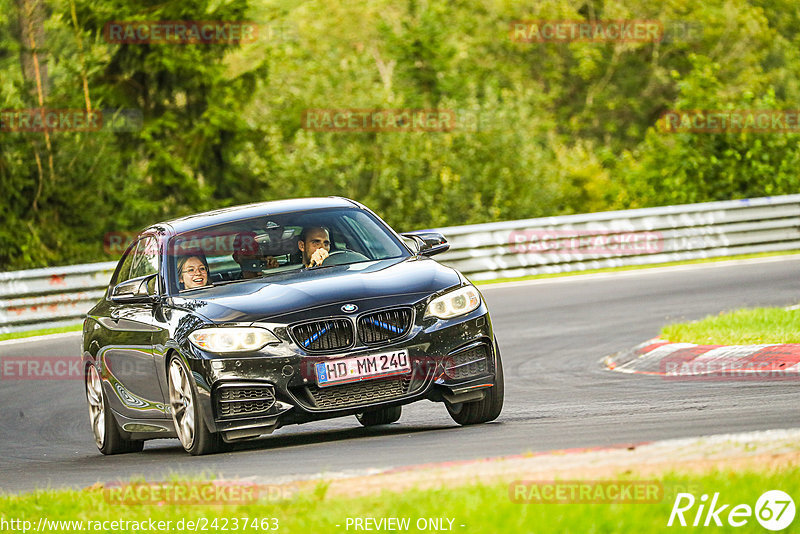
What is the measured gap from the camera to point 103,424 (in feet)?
31.8

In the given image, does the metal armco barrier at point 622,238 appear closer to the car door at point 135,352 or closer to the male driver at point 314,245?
the car door at point 135,352

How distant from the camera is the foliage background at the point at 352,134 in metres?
24.6

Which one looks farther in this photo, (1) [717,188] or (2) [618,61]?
(2) [618,61]

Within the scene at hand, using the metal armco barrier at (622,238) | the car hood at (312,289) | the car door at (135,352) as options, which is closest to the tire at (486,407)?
the car hood at (312,289)

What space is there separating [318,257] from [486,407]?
154 centimetres

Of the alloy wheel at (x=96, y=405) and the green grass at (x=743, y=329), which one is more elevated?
the alloy wheel at (x=96, y=405)

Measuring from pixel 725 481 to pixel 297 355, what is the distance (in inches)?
123

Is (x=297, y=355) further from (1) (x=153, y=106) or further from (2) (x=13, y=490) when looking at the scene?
(1) (x=153, y=106)

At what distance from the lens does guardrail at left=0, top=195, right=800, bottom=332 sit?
69.3 ft

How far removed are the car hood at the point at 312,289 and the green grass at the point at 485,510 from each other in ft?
6.74

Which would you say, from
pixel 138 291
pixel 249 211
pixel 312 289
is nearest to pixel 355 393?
pixel 312 289

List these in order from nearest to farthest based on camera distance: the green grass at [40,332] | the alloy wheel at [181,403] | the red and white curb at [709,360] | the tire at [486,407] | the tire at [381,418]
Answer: the alloy wheel at [181,403] → the tire at [486,407] → the tire at [381,418] → the red and white curb at [709,360] → the green grass at [40,332]

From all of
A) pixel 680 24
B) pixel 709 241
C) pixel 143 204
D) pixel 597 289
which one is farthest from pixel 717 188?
pixel 680 24

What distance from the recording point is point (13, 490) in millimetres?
7500
